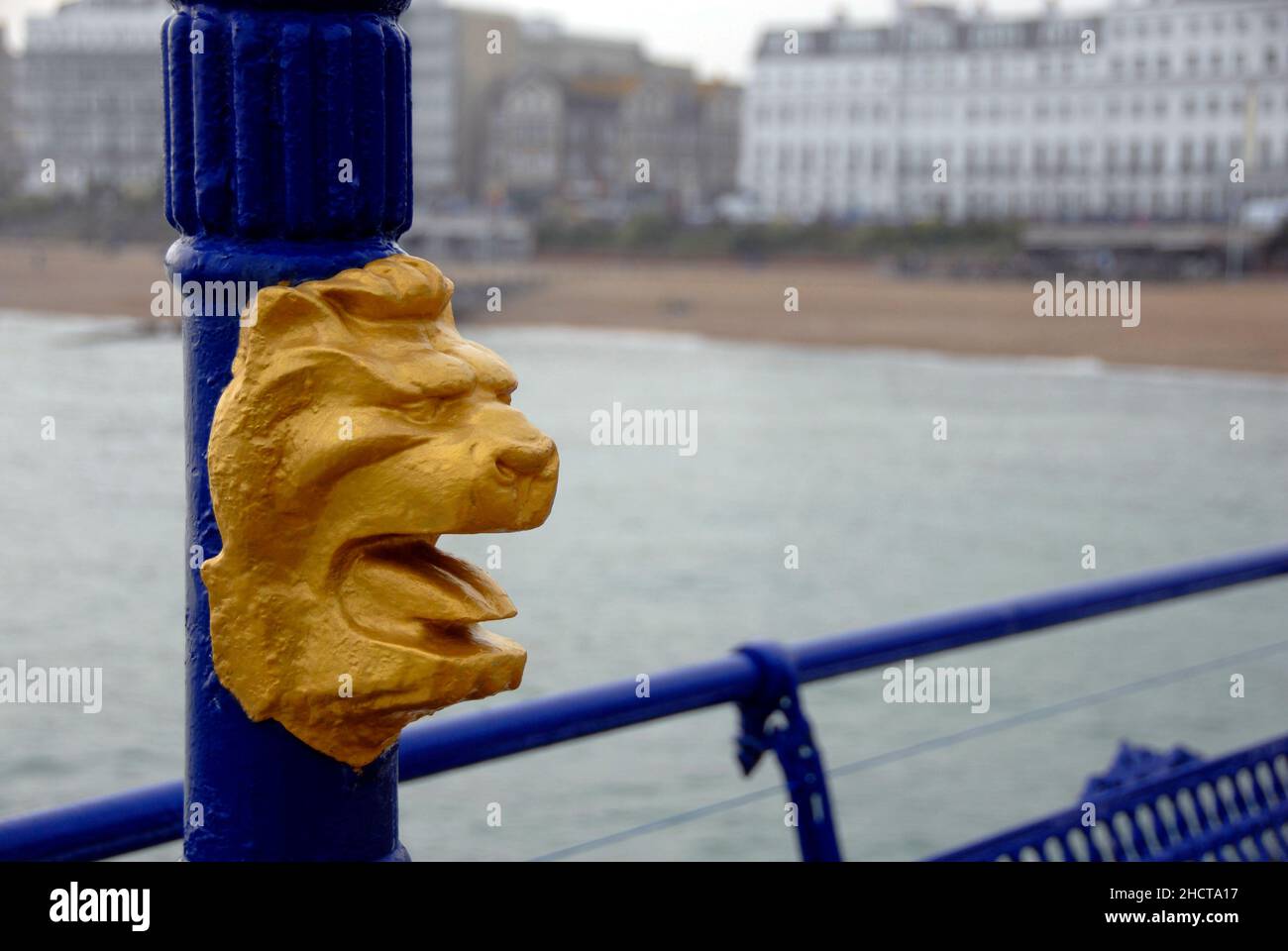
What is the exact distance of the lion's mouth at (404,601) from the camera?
1.64 meters

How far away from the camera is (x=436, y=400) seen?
1652 mm

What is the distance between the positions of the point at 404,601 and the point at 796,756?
125cm

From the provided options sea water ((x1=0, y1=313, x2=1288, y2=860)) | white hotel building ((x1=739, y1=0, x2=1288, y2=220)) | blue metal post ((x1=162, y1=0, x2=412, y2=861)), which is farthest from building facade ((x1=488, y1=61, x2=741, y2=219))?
blue metal post ((x1=162, y1=0, x2=412, y2=861))

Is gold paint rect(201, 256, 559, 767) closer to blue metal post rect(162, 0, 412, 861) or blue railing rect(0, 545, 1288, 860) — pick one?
blue metal post rect(162, 0, 412, 861)

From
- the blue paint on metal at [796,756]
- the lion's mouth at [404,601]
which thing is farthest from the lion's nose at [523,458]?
the blue paint on metal at [796,756]

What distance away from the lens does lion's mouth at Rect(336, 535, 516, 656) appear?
1643mm

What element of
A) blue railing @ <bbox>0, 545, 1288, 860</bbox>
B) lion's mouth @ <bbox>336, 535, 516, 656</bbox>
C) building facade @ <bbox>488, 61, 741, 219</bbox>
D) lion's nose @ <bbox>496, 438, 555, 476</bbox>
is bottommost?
blue railing @ <bbox>0, 545, 1288, 860</bbox>

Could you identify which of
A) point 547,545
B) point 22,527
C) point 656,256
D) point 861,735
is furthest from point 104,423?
point 656,256

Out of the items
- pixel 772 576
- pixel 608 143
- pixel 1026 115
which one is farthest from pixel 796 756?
pixel 608 143

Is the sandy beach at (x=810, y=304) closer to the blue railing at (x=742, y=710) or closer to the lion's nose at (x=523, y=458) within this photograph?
the blue railing at (x=742, y=710)

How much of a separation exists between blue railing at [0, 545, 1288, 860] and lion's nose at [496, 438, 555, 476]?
2.08ft

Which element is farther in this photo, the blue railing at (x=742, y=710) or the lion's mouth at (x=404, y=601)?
the blue railing at (x=742, y=710)

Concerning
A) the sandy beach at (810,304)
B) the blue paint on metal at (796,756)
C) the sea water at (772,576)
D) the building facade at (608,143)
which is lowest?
the sea water at (772,576)

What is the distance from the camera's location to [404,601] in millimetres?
1648
